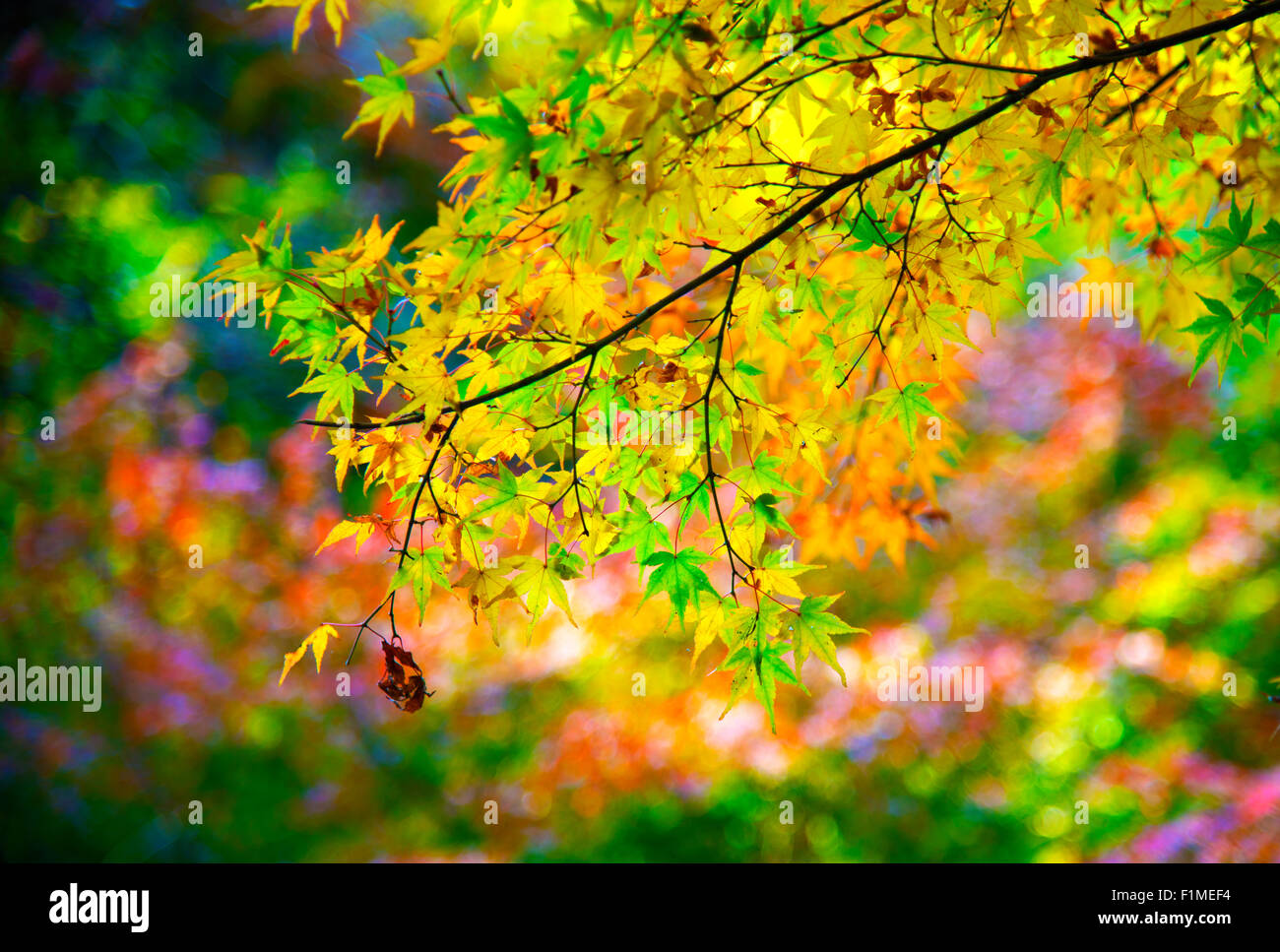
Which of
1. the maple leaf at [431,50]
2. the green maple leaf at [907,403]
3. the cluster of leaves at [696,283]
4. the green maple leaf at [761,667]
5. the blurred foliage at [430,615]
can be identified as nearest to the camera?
the maple leaf at [431,50]

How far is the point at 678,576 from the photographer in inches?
44.5

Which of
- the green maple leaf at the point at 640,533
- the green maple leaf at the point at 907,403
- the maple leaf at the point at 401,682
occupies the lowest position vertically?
the maple leaf at the point at 401,682

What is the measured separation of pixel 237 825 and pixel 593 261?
338cm

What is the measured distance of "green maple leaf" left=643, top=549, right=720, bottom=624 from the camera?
1.11 m

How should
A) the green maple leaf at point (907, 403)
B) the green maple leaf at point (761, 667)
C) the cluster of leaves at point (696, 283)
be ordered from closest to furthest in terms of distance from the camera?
the cluster of leaves at point (696, 283)
the green maple leaf at point (761, 667)
the green maple leaf at point (907, 403)

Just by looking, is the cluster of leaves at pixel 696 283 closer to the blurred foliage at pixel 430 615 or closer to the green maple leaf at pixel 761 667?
the green maple leaf at pixel 761 667

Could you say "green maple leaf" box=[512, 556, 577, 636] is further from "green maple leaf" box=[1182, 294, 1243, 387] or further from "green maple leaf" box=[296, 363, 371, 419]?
"green maple leaf" box=[1182, 294, 1243, 387]

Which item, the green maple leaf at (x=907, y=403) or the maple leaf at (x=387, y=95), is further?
the green maple leaf at (x=907, y=403)

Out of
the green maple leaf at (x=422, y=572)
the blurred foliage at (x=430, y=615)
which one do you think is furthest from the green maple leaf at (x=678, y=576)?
the blurred foliage at (x=430, y=615)

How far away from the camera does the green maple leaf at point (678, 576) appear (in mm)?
1112

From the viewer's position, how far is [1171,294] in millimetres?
1978

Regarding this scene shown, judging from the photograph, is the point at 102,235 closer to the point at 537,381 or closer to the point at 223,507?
the point at 223,507

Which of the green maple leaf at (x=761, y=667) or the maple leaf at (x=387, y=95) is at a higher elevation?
the maple leaf at (x=387, y=95)

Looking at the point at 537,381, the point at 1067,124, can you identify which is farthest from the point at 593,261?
the point at 1067,124
